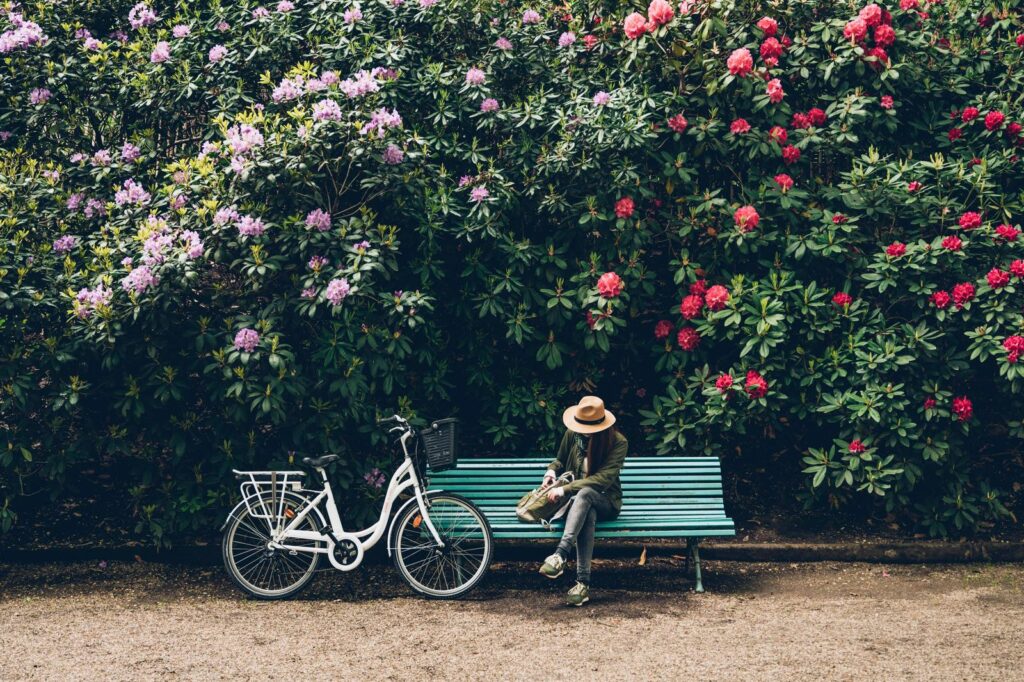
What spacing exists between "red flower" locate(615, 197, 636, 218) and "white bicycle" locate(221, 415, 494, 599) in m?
1.87

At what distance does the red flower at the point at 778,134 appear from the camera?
7297mm

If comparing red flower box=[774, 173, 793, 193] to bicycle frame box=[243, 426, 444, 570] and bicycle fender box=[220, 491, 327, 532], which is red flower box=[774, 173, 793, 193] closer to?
bicycle frame box=[243, 426, 444, 570]

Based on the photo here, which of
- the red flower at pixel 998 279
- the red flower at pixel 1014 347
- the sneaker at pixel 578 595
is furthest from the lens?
the red flower at pixel 998 279

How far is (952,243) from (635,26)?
8.18ft

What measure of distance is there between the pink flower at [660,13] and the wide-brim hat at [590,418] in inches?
105

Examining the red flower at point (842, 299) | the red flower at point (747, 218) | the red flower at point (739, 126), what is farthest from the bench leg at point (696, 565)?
the red flower at point (739, 126)

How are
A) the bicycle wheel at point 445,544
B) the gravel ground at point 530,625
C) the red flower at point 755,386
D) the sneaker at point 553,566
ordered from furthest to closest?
the red flower at point 755,386 < the bicycle wheel at point 445,544 < the sneaker at point 553,566 < the gravel ground at point 530,625

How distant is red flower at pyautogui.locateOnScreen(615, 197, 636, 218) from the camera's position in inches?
282

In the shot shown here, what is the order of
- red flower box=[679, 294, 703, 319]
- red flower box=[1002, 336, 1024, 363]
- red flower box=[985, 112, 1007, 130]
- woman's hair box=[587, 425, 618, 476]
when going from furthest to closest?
red flower box=[985, 112, 1007, 130] < red flower box=[679, 294, 703, 319] < red flower box=[1002, 336, 1024, 363] < woman's hair box=[587, 425, 618, 476]

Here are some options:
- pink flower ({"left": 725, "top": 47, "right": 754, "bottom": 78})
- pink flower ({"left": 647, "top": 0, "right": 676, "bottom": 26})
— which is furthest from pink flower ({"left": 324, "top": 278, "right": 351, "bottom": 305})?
pink flower ({"left": 725, "top": 47, "right": 754, "bottom": 78})

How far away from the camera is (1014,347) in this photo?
6738 mm

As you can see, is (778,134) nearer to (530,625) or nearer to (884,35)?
(884,35)

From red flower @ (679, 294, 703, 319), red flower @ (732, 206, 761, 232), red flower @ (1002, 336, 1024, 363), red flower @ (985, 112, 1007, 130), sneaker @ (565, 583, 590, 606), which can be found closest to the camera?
sneaker @ (565, 583, 590, 606)

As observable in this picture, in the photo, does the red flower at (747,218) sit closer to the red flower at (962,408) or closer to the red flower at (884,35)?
the red flower at (884,35)
